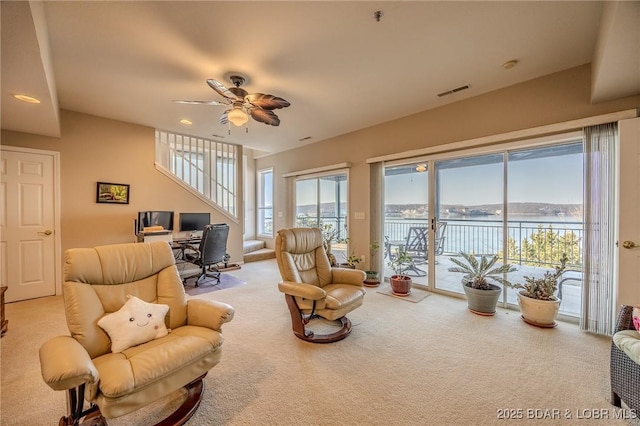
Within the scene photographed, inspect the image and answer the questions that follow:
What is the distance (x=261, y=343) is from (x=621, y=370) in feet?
8.56

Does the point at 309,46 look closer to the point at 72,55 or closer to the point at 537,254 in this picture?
the point at 72,55

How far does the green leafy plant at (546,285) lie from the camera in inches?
110

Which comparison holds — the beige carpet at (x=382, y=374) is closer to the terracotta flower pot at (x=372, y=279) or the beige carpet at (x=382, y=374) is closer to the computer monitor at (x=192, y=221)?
the terracotta flower pot at (x=372, y=279)

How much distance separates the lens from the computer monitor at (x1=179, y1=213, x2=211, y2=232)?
5.03 metres

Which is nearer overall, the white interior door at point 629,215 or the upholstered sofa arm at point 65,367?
the upholstered sofa arm at point 65,367

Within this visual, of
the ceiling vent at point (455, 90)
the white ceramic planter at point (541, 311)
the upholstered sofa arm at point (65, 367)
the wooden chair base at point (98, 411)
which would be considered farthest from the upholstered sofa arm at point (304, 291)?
the ceiling vent at point (455, 90)

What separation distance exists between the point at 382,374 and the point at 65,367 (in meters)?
1.92

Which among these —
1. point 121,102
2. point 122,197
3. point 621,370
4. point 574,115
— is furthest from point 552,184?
point 122,197

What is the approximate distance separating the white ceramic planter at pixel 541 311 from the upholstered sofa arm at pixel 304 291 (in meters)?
2.34

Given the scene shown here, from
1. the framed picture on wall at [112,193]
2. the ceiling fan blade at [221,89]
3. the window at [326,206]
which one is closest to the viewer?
the ceiling fan blade at [221,89]

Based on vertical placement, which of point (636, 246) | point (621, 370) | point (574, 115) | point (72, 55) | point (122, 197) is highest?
point (72, 55)

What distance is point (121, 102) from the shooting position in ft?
11.9

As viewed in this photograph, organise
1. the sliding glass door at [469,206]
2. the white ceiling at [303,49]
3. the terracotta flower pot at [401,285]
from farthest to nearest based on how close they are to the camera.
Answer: the terracotta flower pot at [401,285], the sliding glass door at [469,206], the white ceiling at [303,49]

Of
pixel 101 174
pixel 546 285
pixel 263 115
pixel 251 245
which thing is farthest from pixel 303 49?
pixel 251 245
